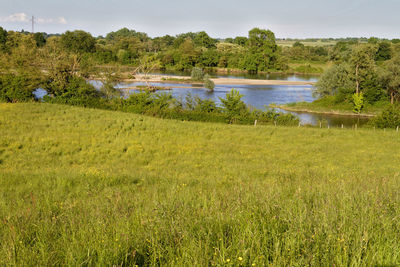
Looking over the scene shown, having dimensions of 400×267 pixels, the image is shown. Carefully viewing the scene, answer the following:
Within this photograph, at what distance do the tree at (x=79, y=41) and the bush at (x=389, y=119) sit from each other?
89560 millimetres

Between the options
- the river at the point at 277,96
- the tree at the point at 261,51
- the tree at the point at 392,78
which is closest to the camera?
the river at the point at 277,96

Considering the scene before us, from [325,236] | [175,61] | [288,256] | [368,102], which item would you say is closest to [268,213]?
[325,236]

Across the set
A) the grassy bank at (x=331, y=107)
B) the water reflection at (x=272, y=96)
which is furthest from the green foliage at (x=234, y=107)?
the grassy bank at (x=331, y=107)

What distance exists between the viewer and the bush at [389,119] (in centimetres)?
→ 2958

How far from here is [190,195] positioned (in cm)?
536

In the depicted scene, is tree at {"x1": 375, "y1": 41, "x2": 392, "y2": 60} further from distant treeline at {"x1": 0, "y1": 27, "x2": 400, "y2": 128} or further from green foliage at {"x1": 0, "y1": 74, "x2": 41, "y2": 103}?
green foliage at {"x1": 0, "y1": 74, "x2": 41, "y2": 103}

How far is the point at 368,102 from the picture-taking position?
167ft

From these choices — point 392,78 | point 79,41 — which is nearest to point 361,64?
point 392,78

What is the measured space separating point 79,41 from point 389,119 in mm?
94737

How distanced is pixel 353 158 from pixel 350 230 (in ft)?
49.4

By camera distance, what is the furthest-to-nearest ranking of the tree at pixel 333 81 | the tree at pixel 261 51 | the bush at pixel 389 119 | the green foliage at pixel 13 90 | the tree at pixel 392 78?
the tree at pixel 261 51 → the tree at pixel 333 81 → the tree at pixel 392 78 → the green foliage at pixel 13 90 → the bush at pixel 389 119

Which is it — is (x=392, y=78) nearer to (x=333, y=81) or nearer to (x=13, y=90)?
(x=333, y=81)

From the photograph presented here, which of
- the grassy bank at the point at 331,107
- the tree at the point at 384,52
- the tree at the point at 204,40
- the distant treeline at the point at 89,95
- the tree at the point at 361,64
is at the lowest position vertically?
the grassy bank at the point at 331,107

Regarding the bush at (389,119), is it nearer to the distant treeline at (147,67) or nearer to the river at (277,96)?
the river at (277,96)
